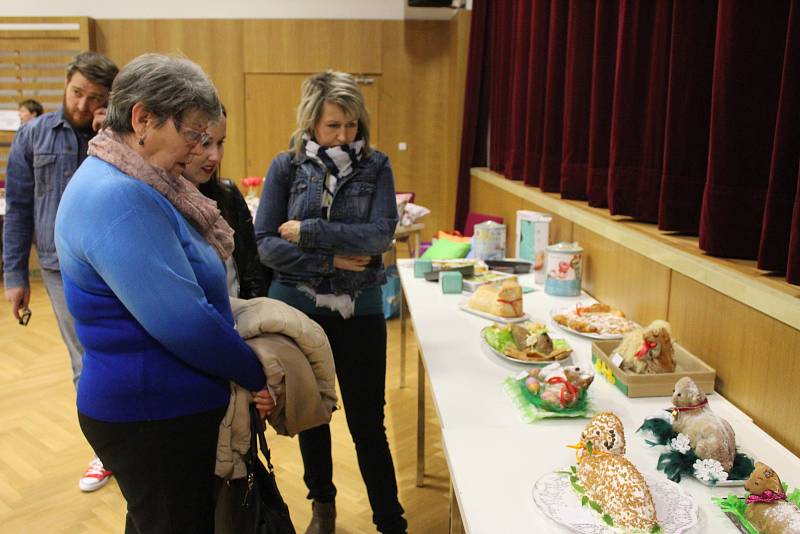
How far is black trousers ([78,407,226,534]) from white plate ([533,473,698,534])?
0.66m

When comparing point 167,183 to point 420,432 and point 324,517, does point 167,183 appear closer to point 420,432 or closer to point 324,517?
point 324,517

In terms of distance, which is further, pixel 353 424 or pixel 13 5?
pixel 13 5

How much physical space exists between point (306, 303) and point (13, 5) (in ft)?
20.6

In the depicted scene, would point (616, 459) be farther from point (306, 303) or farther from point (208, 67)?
point (208, 67)

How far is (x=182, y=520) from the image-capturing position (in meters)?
1.37

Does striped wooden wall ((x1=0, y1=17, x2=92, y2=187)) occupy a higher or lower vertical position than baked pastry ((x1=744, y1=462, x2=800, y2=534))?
higher

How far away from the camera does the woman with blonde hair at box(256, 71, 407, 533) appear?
208cm

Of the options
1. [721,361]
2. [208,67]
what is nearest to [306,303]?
[721,361]

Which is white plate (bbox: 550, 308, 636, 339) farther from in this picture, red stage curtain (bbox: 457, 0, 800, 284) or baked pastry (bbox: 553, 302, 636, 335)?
red stage curtain (bbox: 457, 0, 800, 284)

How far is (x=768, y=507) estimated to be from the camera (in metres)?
1.02

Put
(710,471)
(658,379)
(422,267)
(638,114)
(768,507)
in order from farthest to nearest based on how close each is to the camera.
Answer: (422,267) → (638,114) → (658,379) → (710,471) → (768,507)

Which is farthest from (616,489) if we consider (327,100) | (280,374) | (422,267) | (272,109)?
(272,109)

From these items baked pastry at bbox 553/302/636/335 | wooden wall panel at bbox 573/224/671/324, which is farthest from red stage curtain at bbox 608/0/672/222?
baked pastry at bbox 553/302/636/335

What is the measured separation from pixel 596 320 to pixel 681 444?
0.85m
